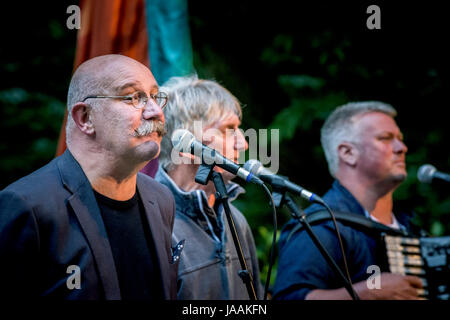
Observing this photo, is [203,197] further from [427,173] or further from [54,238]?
[427,173]

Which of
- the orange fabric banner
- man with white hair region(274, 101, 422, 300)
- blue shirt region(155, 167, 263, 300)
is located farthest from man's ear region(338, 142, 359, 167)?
the orange fabric banner

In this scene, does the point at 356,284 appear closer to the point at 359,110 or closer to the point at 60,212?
the point at 359,110

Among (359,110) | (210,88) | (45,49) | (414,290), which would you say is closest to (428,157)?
(359,110)

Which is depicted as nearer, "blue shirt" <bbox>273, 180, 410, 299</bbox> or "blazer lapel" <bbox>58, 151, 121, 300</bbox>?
"blazer lapel" <bbox>58, 151, 121, 300</bbox>

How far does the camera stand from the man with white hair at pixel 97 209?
1.75 metres

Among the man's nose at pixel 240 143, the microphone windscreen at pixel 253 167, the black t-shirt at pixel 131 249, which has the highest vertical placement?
the man's nose at pixel 240 143

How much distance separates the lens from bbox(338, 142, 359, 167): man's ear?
3.84m

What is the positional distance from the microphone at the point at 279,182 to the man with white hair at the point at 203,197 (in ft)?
1.93

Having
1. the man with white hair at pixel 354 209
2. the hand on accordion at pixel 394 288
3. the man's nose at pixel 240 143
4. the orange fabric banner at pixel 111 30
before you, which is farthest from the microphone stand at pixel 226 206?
the orange fabric banner at pixel 111 30

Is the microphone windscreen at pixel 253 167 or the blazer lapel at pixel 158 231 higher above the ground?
the microphone windscreen at pixel 253 167

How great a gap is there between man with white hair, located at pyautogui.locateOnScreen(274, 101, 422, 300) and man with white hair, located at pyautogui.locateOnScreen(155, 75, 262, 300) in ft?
1.03

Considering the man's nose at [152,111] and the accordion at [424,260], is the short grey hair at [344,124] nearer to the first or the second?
the accordion at [424,260]

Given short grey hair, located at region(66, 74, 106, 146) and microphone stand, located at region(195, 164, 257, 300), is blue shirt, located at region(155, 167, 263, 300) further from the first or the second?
short grey hair, located at region(66, 74, 106, 146)
